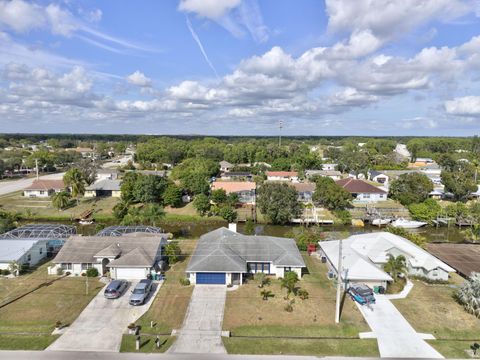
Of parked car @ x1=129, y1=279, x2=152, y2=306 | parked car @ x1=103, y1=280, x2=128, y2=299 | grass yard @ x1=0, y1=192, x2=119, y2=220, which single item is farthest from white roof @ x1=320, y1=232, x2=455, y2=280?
grass yard @ x1=0, y1=192, x2=119, y2=220

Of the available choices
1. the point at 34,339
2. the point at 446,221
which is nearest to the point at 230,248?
the point at 34,339

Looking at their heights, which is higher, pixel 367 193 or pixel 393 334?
pixel 367 193

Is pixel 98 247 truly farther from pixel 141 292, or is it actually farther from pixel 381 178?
pixel 381 178

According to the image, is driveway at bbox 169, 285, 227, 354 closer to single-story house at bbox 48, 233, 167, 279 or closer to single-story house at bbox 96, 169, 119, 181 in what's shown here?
single-story house at bbox 48, 233, 167, 279

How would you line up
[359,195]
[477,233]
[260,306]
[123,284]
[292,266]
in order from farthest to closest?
[359,195] < [477,233] < [292,266] < [123,284] < [260,306]

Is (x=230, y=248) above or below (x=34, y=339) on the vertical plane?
above

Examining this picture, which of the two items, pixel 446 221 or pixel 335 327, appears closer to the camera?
pixel 335 327

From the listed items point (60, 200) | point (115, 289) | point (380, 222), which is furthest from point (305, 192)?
point (115, 289)

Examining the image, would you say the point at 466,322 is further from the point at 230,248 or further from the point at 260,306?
the point at 230,248
